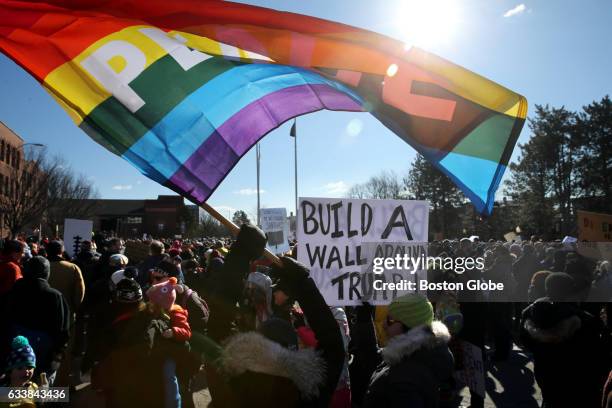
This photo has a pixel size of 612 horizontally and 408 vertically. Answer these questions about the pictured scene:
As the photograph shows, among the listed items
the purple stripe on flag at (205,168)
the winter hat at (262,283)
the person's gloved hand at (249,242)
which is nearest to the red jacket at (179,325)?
the winter hat at (262,283)

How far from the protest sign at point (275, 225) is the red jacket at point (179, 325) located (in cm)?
525

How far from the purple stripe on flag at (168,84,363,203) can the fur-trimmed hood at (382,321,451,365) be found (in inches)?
67.8

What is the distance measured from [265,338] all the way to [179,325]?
2194mm

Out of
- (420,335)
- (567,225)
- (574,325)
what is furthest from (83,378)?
(567,225)

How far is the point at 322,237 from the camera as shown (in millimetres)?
4750

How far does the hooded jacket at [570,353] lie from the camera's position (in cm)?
357

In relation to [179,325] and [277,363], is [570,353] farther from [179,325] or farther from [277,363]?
[179,325]

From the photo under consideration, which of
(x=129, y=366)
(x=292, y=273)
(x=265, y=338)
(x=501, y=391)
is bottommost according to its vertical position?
(x=501, y=391)

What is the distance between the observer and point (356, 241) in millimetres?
4801

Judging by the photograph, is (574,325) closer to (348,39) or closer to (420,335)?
(420,335)

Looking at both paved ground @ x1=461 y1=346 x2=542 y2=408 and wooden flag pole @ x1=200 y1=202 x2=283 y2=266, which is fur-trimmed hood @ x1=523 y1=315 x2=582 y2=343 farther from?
paved ground @ x1=461 y1=346 x2=542 y2=408

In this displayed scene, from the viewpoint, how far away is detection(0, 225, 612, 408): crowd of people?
7.59 ft

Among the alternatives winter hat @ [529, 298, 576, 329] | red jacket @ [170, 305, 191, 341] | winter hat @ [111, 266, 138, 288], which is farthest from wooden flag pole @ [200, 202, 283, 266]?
winter hat @ [111, 266, 138, 288]

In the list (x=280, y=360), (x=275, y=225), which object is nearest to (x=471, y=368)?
(x=280, y=360)
